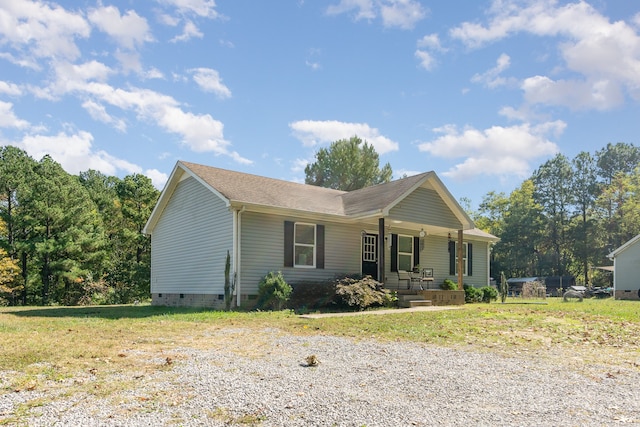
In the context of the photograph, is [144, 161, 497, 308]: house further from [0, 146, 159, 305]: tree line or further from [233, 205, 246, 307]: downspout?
[0, 146, 159, 305]: tree line

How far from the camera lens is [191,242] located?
18.1 metres

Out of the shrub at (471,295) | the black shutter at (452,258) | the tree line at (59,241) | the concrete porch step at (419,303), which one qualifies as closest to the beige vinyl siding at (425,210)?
the black shutter at (452,258)

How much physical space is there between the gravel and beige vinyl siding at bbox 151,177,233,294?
8.90m

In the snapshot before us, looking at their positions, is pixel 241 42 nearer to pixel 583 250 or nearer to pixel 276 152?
pixel 276 152

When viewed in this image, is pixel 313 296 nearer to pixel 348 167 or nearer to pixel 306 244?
pixel 306 244

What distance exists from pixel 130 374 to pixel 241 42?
1301cm

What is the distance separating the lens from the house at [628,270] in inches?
1175

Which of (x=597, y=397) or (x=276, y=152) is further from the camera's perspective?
(x=276, y=152)

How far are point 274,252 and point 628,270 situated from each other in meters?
24.8

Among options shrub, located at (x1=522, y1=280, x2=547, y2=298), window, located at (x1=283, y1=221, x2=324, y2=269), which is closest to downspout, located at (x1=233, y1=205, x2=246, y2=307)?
window, located at (x1=283, y1=221, x2=324, y2=269)

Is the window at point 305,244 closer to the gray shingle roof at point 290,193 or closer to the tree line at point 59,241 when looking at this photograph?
the gray shingle roof at point 290,193

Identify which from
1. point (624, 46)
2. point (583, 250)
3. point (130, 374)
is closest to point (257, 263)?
point (130, 374)

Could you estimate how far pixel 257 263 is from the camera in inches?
625

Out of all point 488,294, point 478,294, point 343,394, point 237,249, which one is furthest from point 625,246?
point 343,394
